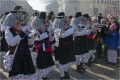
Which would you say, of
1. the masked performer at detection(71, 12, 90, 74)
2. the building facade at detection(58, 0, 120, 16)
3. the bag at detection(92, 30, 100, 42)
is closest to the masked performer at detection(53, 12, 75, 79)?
the masked performer at detection(71, 12, 90, 74)

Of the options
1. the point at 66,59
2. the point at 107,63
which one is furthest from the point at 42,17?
the point at 107,63

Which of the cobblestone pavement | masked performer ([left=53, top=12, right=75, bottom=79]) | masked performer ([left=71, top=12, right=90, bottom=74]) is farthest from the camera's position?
masked performer ([left=71, top=12, right=90, bottom=74])

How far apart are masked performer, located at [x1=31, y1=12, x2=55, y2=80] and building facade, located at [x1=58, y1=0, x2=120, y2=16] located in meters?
30.9

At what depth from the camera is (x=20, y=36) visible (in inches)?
130

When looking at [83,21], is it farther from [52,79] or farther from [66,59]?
[52,79]

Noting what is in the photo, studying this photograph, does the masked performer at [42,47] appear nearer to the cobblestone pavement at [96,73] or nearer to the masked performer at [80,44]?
the cobblestone pavement at [96,73]

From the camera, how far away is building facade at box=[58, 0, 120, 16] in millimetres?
36031

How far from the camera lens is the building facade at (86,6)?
1419 inches

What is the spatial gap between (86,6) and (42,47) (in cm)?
3411

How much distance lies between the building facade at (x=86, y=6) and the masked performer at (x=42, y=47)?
101ft

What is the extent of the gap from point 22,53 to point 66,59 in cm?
155

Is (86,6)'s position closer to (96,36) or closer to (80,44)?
(96,36)

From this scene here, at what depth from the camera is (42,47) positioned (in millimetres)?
4148

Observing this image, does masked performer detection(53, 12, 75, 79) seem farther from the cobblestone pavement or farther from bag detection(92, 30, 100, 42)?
bag detection(92, 30, 100, 42)
